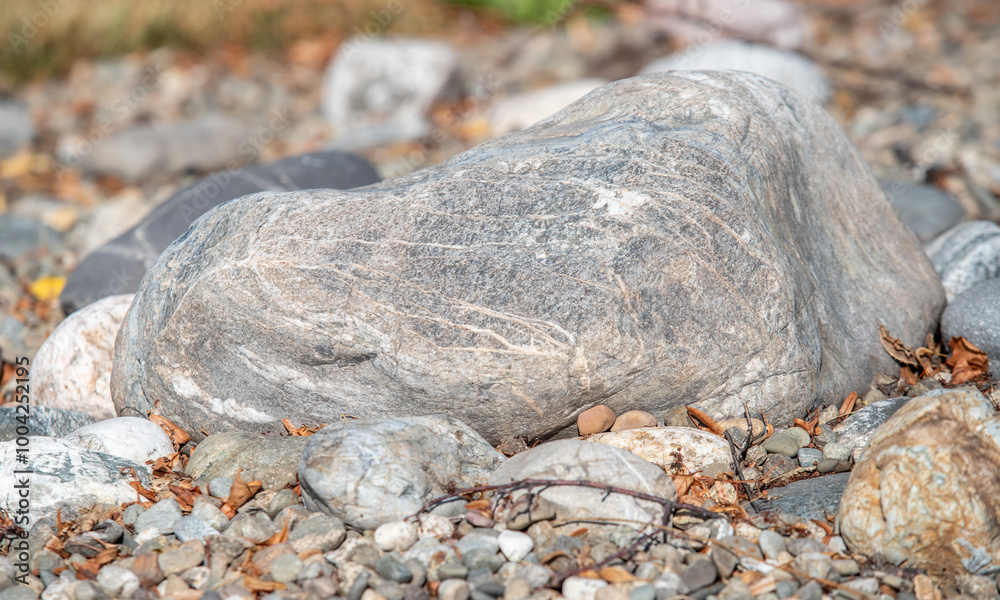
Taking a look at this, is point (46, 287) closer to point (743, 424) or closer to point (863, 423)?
point (743, 424)

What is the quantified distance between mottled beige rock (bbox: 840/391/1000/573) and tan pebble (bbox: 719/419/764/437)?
0.51m

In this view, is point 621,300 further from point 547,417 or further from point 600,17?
point 600,17

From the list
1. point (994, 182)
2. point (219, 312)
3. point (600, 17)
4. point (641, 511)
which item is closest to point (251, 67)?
point (600, 17)

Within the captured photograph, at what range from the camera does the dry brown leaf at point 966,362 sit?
10.7 feet

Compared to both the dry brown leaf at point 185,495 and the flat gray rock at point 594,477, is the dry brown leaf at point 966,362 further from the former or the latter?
the dry brown leaf at point 185,495

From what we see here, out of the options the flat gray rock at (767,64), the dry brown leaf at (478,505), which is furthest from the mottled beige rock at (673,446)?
the flat gray rock at (767,64)

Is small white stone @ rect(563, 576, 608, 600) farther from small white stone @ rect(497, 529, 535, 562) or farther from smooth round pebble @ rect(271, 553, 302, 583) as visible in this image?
smooth round pebble @ rect(271, 553, 302, 583)

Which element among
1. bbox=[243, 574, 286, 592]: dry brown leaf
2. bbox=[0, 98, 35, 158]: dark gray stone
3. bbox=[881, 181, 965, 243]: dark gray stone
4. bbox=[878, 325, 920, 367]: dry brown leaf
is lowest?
bbox=[243, 574, 286, 592]: dry brown leaf

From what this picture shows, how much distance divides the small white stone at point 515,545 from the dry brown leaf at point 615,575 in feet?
0.74

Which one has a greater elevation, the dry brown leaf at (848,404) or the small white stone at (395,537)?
the dry brown leaf at (848,404)

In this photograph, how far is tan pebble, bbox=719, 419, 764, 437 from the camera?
9.34 ft

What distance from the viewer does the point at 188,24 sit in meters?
8.82

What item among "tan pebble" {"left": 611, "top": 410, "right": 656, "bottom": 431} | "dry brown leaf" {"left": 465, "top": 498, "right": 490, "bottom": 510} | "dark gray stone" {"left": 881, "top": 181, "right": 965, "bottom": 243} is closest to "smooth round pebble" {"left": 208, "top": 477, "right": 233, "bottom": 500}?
"dry brown leaf" {"left": 465, "top": 498, "right": 490, "bottom": 510}

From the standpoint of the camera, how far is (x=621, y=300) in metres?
2.71
